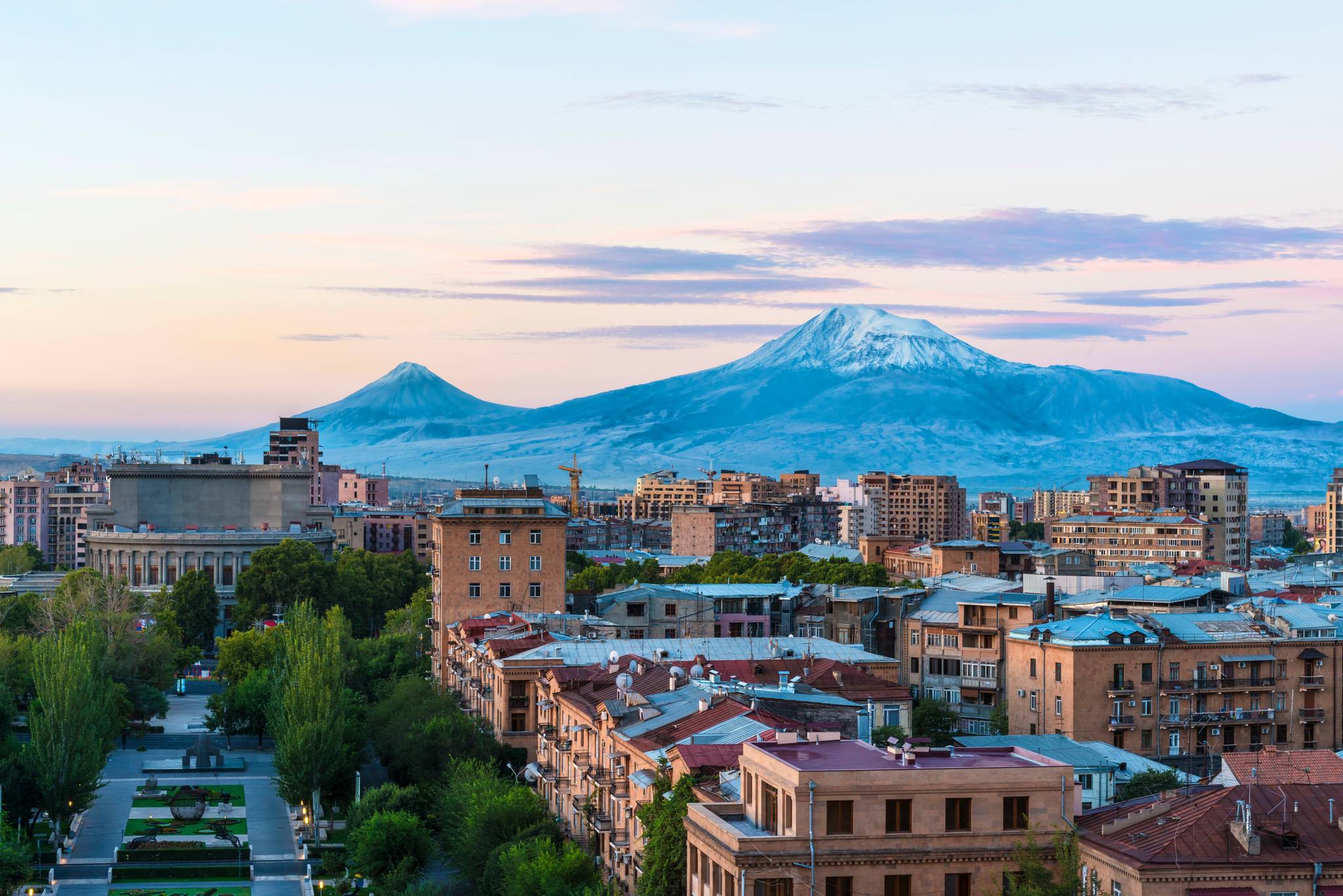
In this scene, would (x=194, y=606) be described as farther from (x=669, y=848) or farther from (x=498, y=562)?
(x=669, y=848)

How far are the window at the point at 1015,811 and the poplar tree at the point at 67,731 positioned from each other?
4219 cm

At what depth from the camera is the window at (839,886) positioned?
3359 cm

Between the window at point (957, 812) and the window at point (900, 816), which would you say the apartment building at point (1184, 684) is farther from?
the window at point (900, 816)

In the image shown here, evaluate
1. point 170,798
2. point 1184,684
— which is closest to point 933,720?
point 1184,684

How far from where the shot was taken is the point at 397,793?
203ft

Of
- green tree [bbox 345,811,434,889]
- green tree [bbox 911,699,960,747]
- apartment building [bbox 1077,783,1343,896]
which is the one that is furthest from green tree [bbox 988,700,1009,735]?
apartment building [bbox 1077,783,1343,896]

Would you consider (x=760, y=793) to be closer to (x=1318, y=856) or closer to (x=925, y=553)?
(x=1318, y=856)

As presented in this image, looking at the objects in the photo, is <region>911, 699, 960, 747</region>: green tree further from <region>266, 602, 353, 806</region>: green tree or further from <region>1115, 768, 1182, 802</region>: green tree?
<region>266, 602, 353, 806</region>: green tree

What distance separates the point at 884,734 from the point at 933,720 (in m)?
18.5

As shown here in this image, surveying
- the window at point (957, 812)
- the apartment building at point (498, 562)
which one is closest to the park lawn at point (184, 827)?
the apartment building at point (498, 562)

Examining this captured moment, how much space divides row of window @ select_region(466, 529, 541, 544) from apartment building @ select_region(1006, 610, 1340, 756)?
3122 cm

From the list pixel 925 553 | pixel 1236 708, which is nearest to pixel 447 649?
pixel 1236 708

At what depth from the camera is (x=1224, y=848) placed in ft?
107

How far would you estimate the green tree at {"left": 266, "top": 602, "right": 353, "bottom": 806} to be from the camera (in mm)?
70750
